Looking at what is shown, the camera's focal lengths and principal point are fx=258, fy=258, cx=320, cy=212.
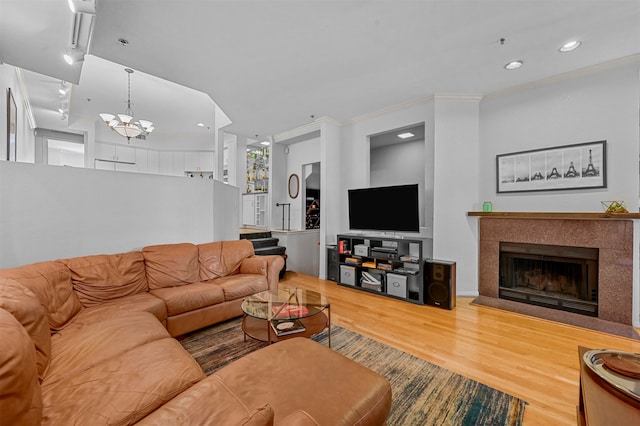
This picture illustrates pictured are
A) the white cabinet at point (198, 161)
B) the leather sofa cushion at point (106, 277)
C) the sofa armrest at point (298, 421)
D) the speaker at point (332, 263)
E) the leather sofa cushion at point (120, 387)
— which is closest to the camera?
the sofa armrest at point (298, 421)

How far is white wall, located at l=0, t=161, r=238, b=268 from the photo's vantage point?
2295mm

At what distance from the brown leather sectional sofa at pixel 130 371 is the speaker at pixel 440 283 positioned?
2.34 meters

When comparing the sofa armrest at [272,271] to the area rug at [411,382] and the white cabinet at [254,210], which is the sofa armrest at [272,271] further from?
the white cabinet at [254,210]

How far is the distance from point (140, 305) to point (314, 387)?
181cm

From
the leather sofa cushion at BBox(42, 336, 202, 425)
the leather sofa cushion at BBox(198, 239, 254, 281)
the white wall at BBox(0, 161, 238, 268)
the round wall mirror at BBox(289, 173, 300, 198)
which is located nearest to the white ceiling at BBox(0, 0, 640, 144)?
the white wall at BBox(0, 161, 238, 268)

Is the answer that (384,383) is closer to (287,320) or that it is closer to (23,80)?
(287,320)

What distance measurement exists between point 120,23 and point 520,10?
3.44m

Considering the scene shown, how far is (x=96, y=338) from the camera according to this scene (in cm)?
160

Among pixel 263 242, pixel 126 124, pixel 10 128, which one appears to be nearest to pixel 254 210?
pixel 263 242

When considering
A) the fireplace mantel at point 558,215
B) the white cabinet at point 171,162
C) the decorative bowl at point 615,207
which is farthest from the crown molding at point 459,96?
the white cabinet at point 171,162

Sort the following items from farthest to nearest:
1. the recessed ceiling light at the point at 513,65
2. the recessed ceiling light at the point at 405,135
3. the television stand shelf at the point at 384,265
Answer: the recessed ceiling light at the point at 405,135, the television stand shelf at the point at 384,265, the recessed ceiling light at the point at 513,65

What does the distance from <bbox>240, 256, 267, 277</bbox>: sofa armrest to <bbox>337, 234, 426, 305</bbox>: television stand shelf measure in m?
1.54

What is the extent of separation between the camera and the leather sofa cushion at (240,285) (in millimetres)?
2754

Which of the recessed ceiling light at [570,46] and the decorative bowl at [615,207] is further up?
the recessed ceiling light at [570,46]
